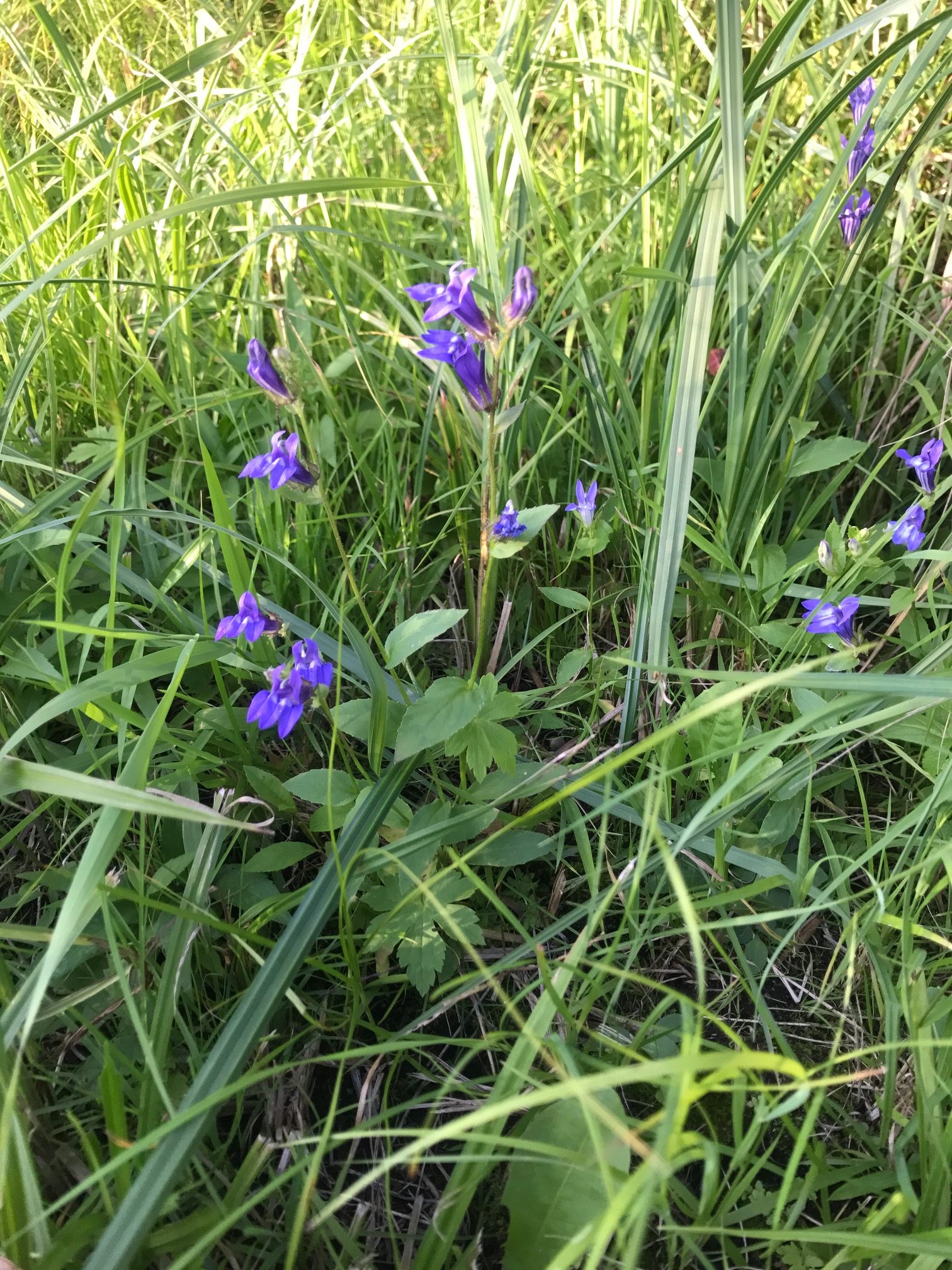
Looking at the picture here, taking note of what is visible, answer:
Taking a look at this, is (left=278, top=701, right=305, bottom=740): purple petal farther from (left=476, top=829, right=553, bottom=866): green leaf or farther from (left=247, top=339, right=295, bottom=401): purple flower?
(left=247, top=339, right=295, bottom=401): purple flower

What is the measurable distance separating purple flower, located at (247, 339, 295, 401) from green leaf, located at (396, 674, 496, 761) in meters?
0.51

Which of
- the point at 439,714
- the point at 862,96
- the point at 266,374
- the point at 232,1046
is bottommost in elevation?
the point at 232,1046

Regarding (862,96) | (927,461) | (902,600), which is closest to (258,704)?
(902,600)

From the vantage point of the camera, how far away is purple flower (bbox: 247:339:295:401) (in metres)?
1.19

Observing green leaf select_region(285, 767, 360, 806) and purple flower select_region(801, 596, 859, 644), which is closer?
green leaf select_region(285, 767, 360, 806)

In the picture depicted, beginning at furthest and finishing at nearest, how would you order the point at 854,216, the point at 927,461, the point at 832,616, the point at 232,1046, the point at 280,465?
1. the point at 854,216
2. the point at 927,461
3. the point at 832,616
4. the point at 280,465
5. the point at 232,1046

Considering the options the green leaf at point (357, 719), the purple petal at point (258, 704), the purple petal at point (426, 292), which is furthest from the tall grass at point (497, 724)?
the purple petal at point (426, 292)

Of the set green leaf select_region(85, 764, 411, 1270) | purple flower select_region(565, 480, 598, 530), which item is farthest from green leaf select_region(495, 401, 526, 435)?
green leaf select_region(85, 764, 411, 1270)

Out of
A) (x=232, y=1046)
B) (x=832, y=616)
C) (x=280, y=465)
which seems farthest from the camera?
(x=832, y=616)

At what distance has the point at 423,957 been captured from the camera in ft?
3.64

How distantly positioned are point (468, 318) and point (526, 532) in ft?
1.08

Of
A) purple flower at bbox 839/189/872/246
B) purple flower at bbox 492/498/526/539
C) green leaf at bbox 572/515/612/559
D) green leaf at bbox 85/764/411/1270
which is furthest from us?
purple flower at bbox 839/189/872/246

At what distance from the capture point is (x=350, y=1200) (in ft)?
3.37

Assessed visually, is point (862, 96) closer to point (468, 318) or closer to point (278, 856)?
point (468, 318)
